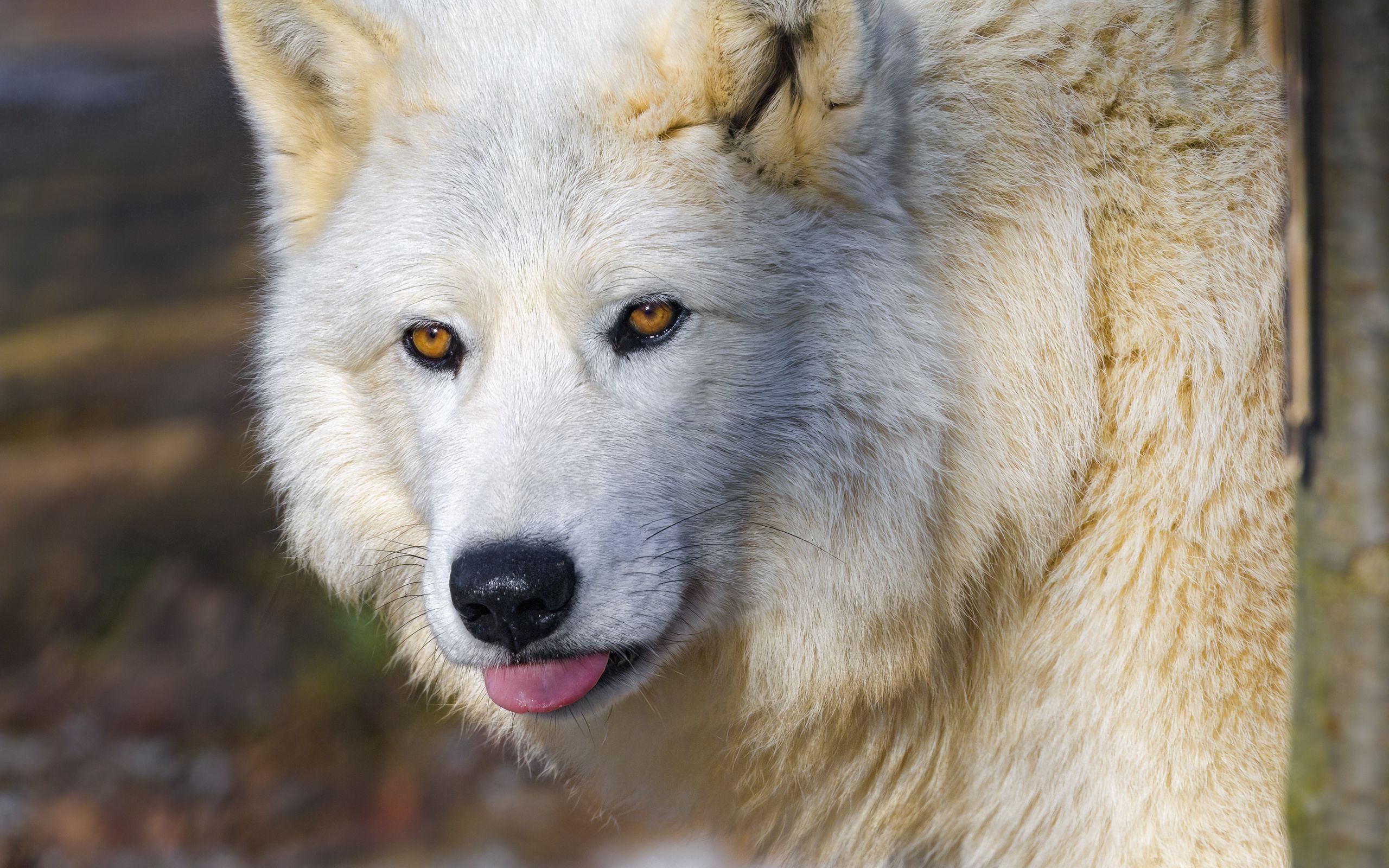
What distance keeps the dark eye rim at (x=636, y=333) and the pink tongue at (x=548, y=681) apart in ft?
2.10

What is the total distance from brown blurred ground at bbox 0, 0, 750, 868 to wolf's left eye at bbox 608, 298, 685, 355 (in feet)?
11.7

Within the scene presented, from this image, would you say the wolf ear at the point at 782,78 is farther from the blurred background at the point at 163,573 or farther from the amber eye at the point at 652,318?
the blurred background at the point at 163,573

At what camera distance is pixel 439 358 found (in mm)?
2588

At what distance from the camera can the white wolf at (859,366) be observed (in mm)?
2371

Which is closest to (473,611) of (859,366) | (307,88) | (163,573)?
(859,366)

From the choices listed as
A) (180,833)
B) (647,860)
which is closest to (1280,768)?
(647,860)

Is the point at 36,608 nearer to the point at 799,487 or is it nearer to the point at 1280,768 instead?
the point at 799,487

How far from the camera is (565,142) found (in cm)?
243

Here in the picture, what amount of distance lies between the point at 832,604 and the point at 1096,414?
0.72m

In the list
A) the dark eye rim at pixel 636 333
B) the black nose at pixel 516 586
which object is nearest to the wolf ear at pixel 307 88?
the dark eye rim at pixel 636 333

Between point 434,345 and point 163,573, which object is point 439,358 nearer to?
point 434,345

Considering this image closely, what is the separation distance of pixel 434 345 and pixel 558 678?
784mm

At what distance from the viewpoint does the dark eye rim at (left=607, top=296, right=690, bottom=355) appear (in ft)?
7.87

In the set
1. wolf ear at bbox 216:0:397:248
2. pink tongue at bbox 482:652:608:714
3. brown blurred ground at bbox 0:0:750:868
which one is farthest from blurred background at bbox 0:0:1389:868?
wolf ear at bbox 216:0:397:248
